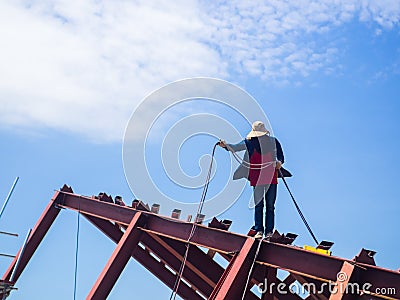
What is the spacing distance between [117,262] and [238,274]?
2.82 m

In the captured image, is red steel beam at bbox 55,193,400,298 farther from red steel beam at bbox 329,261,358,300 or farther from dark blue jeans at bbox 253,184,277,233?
dark blue jeans at bbox 253,184,277,233

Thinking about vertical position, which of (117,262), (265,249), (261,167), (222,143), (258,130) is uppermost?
(258,130)

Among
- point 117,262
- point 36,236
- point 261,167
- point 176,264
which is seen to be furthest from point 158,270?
point 261,167

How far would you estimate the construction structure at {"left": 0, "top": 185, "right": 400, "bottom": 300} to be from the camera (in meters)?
6.31

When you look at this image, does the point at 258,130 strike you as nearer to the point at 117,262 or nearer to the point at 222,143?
the point at 222,143

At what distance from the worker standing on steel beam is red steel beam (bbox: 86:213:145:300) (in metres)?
2.33

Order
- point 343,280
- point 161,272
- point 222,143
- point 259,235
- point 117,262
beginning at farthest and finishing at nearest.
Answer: point 161,272
point 117,262
point 222,143
point 259,235
point 343,280

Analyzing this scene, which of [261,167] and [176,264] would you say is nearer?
[261,167]

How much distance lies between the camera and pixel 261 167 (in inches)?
314

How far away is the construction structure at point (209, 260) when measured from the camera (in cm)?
631

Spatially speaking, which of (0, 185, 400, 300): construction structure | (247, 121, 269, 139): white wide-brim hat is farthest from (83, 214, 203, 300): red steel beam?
(247, 121, 269, 139): white wide-brim hat

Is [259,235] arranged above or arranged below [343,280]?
above

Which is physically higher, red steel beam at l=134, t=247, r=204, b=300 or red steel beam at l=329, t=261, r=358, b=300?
red steel beam at l=134, t=247, r=204, b=300

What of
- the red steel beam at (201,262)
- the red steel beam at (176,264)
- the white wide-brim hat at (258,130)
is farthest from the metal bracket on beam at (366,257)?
the red steel beam at (176,264)
